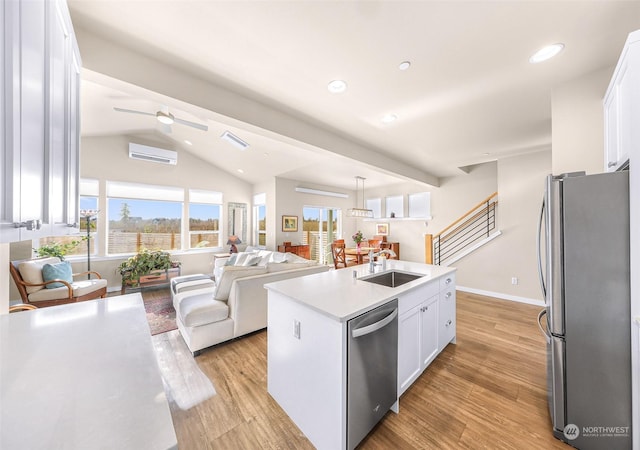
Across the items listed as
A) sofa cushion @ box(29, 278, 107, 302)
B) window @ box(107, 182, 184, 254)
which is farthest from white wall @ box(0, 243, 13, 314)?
window @ box(107, 182, 184, 254)

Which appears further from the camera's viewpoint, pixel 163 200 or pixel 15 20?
pixel 163 200

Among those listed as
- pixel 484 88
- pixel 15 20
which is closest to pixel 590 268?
pixel 484 88

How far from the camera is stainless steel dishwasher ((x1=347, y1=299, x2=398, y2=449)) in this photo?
135 centimetres

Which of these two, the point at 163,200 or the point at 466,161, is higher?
the point at 466,161

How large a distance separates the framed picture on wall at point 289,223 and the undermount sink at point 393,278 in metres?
4.09

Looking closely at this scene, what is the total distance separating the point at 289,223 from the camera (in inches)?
251

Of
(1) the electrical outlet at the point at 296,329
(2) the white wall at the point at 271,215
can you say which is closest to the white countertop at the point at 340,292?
(1) the electrical outlet at the point at 296,329

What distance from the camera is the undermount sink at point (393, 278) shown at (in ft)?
7.91

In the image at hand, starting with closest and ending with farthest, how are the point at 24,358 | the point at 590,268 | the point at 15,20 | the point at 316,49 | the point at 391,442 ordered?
1. the point at 15,20
2. the point at 24,358
3. the point at 590,268
4. the point at 391,442
5. the point at 316,49

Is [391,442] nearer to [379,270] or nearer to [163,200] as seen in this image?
[379,270]

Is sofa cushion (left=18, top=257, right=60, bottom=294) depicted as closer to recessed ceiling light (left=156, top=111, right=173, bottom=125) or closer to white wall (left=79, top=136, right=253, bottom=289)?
white wall (left=79, top=136, right=253, bottom=289)

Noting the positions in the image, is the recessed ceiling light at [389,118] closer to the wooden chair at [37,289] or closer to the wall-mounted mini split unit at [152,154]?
the wooden chair at [37,289]

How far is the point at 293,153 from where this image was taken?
464 centimetres

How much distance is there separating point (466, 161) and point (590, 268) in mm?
3686
